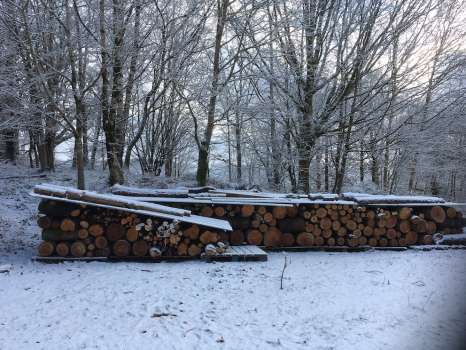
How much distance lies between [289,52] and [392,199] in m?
6.48

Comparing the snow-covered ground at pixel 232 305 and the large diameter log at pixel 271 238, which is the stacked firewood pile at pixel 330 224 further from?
the snow-covered ground at pixel 232 305

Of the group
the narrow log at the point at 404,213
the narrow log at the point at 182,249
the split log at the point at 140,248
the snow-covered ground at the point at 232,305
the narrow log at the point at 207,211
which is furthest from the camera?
the narrow log at the point at 404,213

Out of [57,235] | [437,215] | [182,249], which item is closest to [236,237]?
[182,249]

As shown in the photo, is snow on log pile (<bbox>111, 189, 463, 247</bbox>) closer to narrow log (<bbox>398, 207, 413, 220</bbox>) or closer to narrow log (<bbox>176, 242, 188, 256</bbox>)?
narrow log (<bbox>398, 207, 413, 220</bbox>)

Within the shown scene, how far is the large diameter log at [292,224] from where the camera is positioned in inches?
295

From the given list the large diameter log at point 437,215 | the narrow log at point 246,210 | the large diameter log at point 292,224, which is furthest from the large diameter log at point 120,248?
the large diameter log at point 437,215

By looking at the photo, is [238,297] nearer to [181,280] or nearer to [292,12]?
[181,280]

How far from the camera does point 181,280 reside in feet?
16.8

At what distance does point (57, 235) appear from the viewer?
6.08 m

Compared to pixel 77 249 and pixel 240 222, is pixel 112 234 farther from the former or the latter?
pixel 240 222

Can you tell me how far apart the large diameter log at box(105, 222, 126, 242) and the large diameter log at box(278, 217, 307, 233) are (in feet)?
10.6

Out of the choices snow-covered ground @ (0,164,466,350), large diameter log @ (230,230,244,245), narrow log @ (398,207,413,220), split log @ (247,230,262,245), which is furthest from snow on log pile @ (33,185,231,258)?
narrow log @ (398,207,413,220)

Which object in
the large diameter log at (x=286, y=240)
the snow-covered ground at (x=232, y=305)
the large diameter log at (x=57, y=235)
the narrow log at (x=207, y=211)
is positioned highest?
the narrow log at (x=207, y=211)

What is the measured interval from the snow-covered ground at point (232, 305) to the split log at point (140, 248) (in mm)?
290
